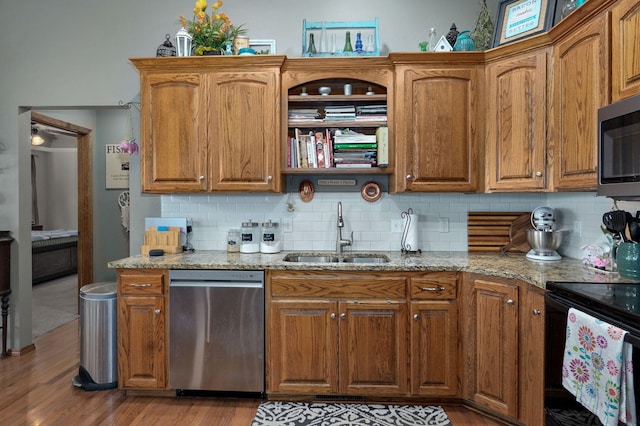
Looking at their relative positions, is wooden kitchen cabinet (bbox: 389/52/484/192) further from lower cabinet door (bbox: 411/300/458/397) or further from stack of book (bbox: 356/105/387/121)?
lower cabinet door (bbox: 411/300/458/397)

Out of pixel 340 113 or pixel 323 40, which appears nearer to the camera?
pixel 340 113

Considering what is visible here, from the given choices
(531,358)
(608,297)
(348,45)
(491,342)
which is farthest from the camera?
(348,45)

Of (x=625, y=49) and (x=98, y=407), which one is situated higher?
(x=625, y=49)

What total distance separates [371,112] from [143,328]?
→ 2082 millimetres

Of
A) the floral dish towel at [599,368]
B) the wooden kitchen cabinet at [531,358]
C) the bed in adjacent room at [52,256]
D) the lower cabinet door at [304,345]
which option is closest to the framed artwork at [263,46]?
the lower cabinet door at [304,345]

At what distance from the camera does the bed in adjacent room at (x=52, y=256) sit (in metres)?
5.97

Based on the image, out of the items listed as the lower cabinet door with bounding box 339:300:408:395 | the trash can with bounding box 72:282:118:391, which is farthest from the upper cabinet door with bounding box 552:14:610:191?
Answer: the trash can with bounding box 72:282:118:391

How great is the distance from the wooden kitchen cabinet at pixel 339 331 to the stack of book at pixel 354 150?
81 cm

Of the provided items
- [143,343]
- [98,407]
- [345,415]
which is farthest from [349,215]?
[98,407]

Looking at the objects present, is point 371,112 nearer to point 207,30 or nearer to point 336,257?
point 336,257

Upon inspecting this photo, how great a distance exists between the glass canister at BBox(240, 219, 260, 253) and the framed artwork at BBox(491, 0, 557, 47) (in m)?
2.09

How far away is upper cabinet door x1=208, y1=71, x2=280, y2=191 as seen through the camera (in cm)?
278

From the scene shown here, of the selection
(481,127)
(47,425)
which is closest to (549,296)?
(481,127)

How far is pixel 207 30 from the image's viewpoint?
2.84 metres
